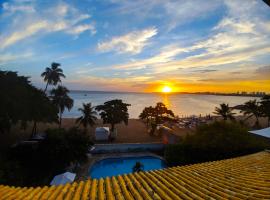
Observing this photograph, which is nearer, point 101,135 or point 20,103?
point 20,103

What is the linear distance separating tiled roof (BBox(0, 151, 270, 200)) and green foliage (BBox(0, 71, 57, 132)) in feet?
64.8

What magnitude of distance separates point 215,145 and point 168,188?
44.3 feet


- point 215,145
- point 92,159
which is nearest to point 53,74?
point 92,159

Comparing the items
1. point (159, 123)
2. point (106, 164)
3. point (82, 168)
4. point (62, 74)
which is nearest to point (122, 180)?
point (82, 168)

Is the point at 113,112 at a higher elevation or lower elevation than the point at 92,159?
higher

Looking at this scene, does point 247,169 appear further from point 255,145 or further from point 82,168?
point 82,168

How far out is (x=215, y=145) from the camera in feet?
59.7

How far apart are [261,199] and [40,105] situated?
1079 inches

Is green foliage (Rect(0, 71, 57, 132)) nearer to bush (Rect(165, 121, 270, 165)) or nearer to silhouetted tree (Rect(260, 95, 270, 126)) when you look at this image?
bush (Rect(165, 121, 270, 165))

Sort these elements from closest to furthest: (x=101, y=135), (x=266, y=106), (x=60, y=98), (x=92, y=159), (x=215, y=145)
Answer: (x=215, y=145)
(x=92, y=159)
(x=101, y=135)
(x=60, y=98)
(x=266, y=106)

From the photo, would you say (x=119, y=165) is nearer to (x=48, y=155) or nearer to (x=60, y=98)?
(x=48, y=155)

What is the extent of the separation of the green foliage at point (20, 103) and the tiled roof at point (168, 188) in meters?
19.8

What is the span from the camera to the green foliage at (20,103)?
23711 mm

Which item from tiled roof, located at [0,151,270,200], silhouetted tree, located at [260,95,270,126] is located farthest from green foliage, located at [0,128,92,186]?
silhouetted tree, located at [260,95,270,126]
